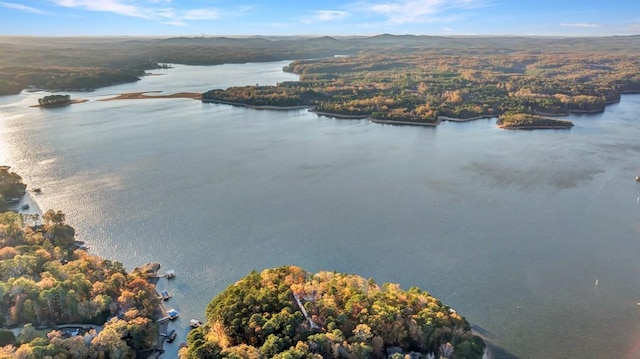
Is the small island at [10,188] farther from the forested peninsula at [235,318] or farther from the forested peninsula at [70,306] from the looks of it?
the forested peninsula at [235,318]

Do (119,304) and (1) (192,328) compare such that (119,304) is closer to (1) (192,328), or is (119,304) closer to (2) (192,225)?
(1) (192,328)

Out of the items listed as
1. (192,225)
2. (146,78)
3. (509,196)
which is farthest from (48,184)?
(146,78)

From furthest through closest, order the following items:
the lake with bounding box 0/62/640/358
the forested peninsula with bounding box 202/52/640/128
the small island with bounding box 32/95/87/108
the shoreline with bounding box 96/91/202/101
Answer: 1. the shoreline with bounding box 96/91/202/101
2. the small island with bounding box 32/95/87/108
3. the forested peninsula with bounding box 202/52/640/128
4. the lake with bounding box 0/62/640/358

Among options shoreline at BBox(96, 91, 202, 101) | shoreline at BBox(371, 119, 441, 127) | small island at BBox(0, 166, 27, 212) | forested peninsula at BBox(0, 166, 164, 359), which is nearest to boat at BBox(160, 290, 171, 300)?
forested peninsula at BBox(0, 166, 164, 359)

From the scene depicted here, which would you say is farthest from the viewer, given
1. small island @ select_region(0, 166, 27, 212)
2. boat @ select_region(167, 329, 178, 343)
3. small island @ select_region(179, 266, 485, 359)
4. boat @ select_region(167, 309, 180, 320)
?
small island @ select_region(0, 166, 27, 212)

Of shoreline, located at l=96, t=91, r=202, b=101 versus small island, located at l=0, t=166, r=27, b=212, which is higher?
shoreline, located at l=96, t=91, r=202, b=101

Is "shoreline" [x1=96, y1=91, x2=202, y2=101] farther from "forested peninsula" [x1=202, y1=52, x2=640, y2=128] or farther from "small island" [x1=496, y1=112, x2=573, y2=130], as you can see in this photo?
"small island" [x1=496, y1=112, x2=573, y2=130]

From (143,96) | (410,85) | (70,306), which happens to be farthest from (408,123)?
(70,306)
